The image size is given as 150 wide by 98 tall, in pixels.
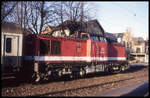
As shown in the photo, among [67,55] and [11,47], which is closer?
[11,47]

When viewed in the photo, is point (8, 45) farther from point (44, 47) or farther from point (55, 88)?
point (55, 88)

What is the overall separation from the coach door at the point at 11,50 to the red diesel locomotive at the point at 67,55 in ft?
4.75

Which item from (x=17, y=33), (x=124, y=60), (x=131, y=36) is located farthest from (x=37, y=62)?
(x=131, y=36)

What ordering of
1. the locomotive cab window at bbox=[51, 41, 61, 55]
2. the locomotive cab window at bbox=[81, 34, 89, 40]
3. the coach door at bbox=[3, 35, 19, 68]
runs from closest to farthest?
the coach door at bbox=[3, 35, 19, 68] → the locomotive cab window at bbox=[51, 41, 61, 55] → the locomotive cab window at bbox=[81, 34, 89, 40]

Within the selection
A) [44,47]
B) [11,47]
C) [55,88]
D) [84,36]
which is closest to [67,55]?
[44,47]

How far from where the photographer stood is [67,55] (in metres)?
15.5

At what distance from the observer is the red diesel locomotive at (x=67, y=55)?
44.0 feet

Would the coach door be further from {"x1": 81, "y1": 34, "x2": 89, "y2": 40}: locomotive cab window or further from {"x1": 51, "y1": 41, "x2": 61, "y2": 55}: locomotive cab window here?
{"x1": 81, "y1": 34, "x2": 89, "y2": 40}: locomotive cab window

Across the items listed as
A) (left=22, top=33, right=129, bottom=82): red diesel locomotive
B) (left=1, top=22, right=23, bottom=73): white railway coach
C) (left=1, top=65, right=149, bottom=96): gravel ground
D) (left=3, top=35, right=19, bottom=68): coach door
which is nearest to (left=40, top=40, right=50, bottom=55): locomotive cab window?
(left=22, top=33, right=129, bottom=82): red diesel locomotive

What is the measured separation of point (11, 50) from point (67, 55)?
189 inches

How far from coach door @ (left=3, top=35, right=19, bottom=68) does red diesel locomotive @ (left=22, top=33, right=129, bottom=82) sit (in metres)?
1.45

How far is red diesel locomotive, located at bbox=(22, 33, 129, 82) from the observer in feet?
44.0

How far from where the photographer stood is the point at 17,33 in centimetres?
1226

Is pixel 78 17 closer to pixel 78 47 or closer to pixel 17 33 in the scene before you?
pixel 78 47
